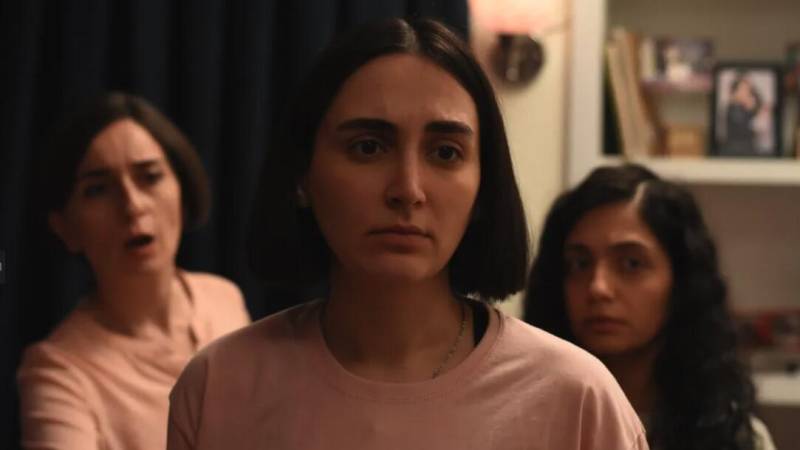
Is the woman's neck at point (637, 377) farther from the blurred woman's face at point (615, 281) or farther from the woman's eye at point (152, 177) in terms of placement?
the woman's eye at point (152, 177)

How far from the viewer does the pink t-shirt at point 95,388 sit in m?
1.67

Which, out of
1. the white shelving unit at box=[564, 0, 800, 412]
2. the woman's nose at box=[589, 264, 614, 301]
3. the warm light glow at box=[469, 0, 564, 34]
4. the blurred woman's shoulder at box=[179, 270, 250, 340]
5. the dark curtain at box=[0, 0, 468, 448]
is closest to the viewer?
the woman's nose at box=[589, 264, 614, 301]

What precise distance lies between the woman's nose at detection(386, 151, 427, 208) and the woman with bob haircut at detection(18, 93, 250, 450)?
35.6 inches

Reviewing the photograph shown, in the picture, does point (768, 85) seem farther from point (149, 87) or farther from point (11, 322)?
point (11, 322)

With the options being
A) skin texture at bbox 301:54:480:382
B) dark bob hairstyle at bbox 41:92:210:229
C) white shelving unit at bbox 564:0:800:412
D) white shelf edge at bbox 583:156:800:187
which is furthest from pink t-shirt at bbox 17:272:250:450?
white shelving unit at bbox 564:0:800:412

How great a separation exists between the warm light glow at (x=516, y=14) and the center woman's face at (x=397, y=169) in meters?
1.51

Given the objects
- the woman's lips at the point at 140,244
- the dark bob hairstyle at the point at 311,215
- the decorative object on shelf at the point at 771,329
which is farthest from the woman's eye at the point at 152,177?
the decorative object on shelf at the point at 771,329

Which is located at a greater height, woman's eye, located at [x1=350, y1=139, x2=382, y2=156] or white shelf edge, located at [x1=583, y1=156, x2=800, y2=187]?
woman's eye, located at [x1=350, y1=139, x2=382, y2=156]

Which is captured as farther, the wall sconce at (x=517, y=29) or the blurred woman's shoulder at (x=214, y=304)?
the wall sconce at (x=517, y=29)

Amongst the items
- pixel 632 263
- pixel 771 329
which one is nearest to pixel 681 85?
pixel 771 329

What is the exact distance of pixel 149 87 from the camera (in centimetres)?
238

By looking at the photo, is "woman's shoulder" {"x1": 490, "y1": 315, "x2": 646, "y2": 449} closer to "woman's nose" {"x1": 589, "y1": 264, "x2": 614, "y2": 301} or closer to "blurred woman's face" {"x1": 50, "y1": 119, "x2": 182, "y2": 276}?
"woman's nose" {"x1": 589, "y1": 264, "x2": 614, "y2": 301}

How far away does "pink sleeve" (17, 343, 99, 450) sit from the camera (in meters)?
1.65

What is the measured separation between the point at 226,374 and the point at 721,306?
101 centimetres
